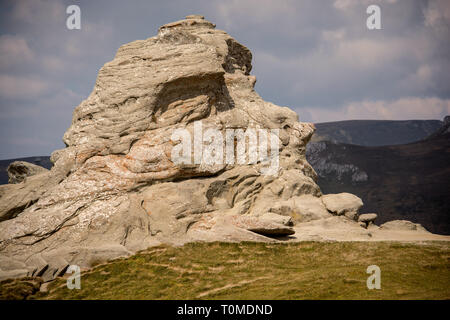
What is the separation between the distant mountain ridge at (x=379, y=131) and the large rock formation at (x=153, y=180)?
12674cm

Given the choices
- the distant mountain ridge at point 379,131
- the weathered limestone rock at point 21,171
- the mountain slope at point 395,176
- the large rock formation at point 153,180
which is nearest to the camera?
the large rock formation at point 153,180

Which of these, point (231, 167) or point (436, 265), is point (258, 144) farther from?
point (436, 265)

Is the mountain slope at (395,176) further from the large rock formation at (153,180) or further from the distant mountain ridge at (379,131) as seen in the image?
the distant mountain ridge at (379,131)

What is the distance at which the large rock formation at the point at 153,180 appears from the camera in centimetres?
2266

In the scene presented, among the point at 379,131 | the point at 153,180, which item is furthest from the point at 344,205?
the point at 379,131

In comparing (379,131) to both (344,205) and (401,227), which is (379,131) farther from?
(344,205)

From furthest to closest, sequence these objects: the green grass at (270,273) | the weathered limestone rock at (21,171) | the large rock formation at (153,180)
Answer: the weathered limestone rock at (21,171) < the large rock formation at (153,180) < the green grass at (270,273)

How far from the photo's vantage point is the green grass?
51.3 ft

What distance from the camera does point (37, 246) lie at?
2197 centimetres

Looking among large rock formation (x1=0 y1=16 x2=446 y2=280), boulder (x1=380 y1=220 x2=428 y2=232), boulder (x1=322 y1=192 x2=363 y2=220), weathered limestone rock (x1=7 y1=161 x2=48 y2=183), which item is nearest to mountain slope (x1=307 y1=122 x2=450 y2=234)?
boulder (x1=380 y1=220 x2=428 y2=232)

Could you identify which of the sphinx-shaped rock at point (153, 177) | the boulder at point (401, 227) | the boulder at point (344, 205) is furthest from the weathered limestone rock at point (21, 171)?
the boulder at point (401, 227)

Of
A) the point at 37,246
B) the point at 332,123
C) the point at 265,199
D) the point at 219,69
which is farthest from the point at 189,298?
the point at 332,123

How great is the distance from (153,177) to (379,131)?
151835 mm

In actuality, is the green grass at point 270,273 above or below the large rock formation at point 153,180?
below
